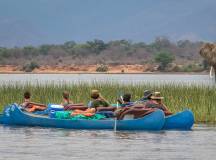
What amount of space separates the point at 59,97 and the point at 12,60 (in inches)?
2998

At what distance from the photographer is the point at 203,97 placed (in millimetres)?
33969

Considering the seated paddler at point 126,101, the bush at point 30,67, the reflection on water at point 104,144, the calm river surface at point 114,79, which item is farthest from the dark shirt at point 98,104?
the bush at point 30,67

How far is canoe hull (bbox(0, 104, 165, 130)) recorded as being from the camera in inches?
1153

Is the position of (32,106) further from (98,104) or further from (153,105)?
(153,105)

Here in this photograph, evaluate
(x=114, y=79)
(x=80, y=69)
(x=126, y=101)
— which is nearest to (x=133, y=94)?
(x=126, y=101)

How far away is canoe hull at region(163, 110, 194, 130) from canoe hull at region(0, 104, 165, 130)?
28 cm

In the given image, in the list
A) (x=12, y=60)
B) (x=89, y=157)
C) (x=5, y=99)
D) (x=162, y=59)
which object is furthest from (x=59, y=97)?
(x=12, y=60)

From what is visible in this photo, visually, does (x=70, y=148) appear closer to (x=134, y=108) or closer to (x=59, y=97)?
(x=134, y=108)

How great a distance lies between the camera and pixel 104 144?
26109 millimetres

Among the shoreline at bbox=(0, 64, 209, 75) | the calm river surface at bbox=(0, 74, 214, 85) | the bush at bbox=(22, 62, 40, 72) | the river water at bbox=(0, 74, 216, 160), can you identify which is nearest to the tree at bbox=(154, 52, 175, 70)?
the shoreline at bbox=(0, 64, 209, 75)

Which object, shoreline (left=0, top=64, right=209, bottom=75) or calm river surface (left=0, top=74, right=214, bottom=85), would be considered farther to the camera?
shoreline (left=0, top=64, right=209, bottom=75)

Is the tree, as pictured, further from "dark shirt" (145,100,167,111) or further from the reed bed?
"dark shirt" (145,100,167,111)

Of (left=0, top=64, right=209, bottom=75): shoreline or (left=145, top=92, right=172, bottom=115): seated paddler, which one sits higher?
(left=145, top=92, right=172, bottom=115): seated paddler

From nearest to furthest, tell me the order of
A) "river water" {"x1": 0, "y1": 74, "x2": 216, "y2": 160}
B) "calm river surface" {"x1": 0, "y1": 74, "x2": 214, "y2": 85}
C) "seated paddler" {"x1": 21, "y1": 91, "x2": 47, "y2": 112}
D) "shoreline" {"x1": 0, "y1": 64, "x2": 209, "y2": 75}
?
"river water" {"x1": 0, "y1": 74, "x2": 216, "y2": 160} < "seated paddler" {"x1": 21, "y1": 91, "x2": 47, "y2": 112} < "calm river surface" {"x1": 0, "y1": 74, "x2": 214, "y2": 85} < "shoreline" {"x1": 0, "y1": 64, "x2": 209, "y2": 75}
